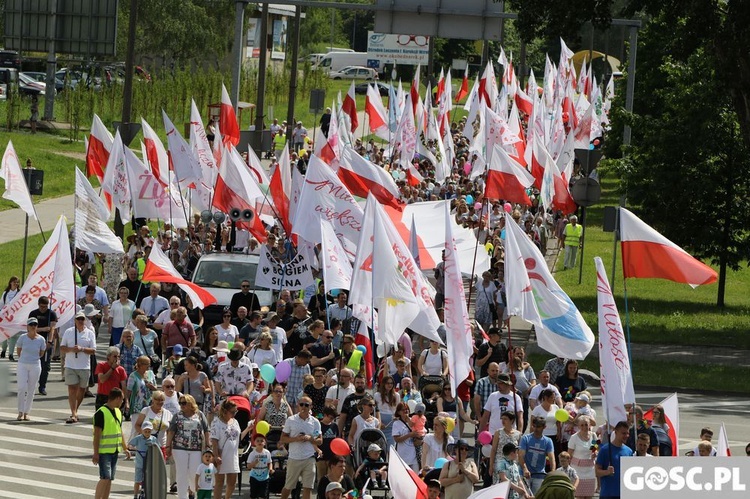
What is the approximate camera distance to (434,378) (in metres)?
20.3

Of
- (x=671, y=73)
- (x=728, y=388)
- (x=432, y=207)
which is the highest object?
(x=671, y=73)

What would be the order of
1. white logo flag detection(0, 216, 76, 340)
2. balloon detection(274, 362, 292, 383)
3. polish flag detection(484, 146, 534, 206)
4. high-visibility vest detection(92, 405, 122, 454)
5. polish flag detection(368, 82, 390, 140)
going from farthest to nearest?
polish flag detection(368, 82, 390, 140) < polish flag detection(484, 146, 534, 206) < white logo flag detection(0, 216, 76, 340) < balloon detection(274, 362, 292, 383) < high-visibility vest detection(92, 405, 122, 454)

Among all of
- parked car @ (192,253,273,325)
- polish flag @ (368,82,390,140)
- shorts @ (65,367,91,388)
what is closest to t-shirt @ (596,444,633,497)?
shorts @ (65,367,91,388)

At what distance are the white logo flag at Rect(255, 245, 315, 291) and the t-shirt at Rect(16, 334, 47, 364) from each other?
424 centimetres

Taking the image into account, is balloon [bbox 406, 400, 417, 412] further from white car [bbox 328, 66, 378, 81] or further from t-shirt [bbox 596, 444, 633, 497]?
white car [bbox 328, 66, 378, 81]

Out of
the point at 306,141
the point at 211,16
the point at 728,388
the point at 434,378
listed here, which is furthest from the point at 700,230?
the point at 211,16

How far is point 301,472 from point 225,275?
10144mm

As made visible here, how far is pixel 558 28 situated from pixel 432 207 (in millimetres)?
4284

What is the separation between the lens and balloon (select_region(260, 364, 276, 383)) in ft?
65.0

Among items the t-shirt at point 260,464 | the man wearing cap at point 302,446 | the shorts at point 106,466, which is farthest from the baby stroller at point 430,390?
the shorts at point 106,466

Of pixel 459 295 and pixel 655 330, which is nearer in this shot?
pixel 459 295

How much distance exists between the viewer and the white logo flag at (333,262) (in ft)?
67.9

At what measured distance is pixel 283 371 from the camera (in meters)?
19.6

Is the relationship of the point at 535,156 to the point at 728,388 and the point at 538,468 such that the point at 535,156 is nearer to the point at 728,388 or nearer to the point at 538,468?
the point at 728,388
